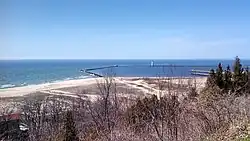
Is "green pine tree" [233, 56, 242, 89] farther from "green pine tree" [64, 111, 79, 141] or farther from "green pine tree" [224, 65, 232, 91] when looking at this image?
"green pine tree" [64, 111, 79, 141]

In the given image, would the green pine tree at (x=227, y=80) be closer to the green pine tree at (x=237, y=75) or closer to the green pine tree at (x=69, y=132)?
the green pine tree at (x=237, y=75)

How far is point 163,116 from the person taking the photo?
30.8ft

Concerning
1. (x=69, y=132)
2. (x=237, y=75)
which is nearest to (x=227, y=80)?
(x=237, y=75)

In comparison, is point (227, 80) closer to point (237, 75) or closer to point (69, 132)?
point (237, 75)

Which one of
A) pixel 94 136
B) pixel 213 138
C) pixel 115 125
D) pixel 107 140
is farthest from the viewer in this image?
pixel 94 136

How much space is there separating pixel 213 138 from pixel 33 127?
52.3 feet

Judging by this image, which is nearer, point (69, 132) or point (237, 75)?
point (69, 132)

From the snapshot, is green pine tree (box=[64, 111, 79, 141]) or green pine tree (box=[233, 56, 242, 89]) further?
green pine tree (box=[233, 56, 242, 89])

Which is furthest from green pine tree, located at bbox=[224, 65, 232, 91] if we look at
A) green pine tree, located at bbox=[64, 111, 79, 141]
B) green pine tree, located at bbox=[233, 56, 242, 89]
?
green pine tree, located at bbox=[64, 111, 79, 141]

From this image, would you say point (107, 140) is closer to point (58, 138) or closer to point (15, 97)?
point (58, 138)

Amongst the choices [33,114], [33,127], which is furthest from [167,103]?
[33,114]

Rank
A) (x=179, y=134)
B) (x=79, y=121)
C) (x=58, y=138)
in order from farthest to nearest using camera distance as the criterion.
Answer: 1. (x=79, y=121)
2. (x=58, y=138)
3. (x=179, y=134)

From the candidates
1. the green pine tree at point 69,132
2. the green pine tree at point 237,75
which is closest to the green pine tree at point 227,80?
the green pine tree at point 237,75

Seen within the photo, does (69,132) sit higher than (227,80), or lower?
lower
